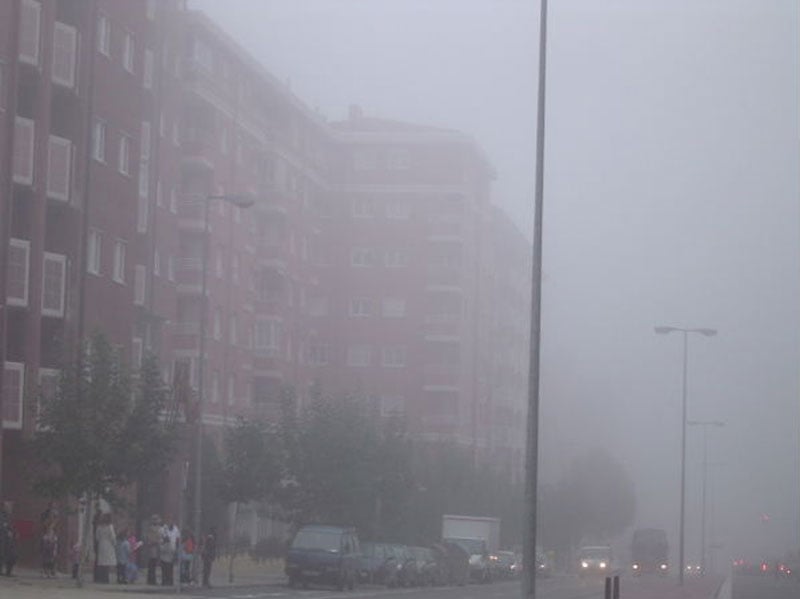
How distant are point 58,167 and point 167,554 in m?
12.4

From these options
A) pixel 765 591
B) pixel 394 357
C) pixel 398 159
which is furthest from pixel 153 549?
pixel 398 159

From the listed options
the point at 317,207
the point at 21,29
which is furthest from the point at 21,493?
the point at 317,207

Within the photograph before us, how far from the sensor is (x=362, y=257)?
331 ft

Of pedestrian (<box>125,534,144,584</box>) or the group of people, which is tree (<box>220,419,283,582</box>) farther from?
pedestrian (<box>125,534,144,584</box>)

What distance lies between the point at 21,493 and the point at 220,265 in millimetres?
33479

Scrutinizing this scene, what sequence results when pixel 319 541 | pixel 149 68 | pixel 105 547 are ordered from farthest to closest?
1. pixel 149 68
2. pixel 319 541
3. pixel 105 547

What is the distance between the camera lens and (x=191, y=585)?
149ft

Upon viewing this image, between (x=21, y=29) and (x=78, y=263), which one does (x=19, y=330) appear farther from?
(x=21, y=29)

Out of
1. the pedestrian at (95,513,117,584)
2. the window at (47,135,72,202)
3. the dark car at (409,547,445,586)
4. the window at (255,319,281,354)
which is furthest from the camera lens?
the window at (255,319,281,354)

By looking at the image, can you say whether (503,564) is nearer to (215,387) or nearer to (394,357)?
(215,387)

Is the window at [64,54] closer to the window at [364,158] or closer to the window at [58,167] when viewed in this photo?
the window at [58,167]

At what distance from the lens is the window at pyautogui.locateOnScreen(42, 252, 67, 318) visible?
47344 millimetres

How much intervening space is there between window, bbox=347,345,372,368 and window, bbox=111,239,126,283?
47.6 metres

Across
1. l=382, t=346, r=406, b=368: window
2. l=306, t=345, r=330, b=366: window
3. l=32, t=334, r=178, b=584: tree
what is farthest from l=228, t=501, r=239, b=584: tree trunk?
l=382, t=346, r=406, b=368: window
